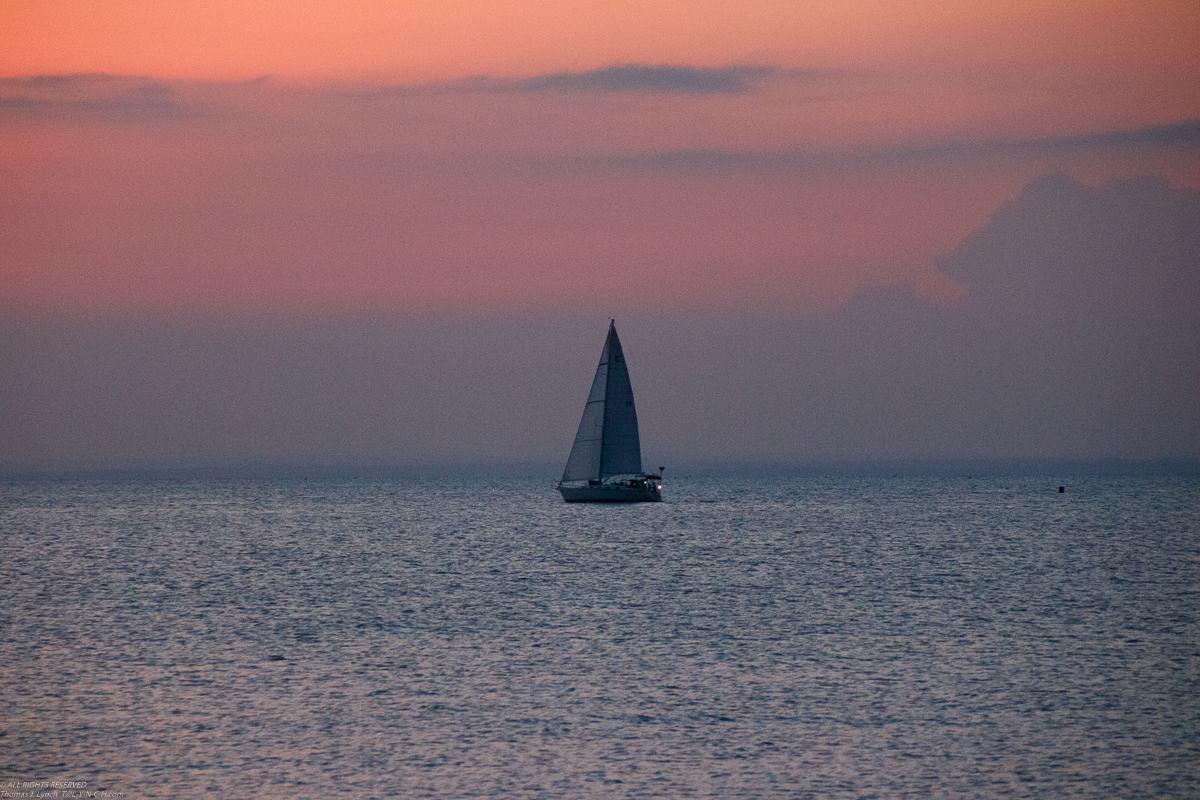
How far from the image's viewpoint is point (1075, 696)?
35.6 metres

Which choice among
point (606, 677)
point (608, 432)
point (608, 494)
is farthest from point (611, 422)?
point (606, 677)

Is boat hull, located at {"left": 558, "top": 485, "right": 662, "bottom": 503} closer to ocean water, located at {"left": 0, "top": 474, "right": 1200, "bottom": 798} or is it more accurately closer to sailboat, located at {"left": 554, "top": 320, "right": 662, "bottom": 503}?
sailboat, located at {"left": 554, "top": 320, "right": 662, "bottom": 503}

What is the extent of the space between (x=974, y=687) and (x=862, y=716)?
5730 millimetres

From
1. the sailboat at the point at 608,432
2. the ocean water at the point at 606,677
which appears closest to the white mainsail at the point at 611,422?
the sailboat at the point at 608,432

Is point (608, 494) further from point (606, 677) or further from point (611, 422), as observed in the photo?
point (606, 677)

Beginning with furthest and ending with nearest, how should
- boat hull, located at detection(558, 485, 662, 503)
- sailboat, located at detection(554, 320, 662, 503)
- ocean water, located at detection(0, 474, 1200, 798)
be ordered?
1. boat hull, located at detection(558, 485, 662, 503)
2. sailboat, located at detection(554, 320, 662, 503)
3. ocean water, located at detection(0, 474, 1200, 798)

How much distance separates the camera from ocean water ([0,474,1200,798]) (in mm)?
27828

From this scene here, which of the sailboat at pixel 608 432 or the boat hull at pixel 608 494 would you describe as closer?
the sailboat at pixel 608 432

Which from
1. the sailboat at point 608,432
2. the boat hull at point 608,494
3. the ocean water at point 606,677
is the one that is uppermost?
the sailboat at point 608,432

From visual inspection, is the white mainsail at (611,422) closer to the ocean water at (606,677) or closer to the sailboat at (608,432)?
the sailboat at (608,432)

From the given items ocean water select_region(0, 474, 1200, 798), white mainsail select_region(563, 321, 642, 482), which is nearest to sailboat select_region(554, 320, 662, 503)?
white mainsail select_region(563, 321, 642, 482)

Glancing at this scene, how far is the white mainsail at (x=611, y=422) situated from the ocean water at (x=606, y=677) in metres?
27.5

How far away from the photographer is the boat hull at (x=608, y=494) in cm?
11850

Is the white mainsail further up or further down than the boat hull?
A: further up
